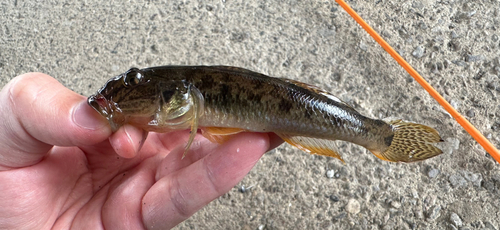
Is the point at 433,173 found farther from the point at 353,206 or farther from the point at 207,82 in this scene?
the point at 207,82

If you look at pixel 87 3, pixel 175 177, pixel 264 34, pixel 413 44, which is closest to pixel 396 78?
pixel 413 44

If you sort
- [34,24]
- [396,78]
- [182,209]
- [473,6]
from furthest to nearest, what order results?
[34,24]
[473,6]
[396,78]
[182,209]

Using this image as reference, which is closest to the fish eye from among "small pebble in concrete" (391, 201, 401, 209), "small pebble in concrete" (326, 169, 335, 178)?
"small pebble in concrete" (326, 169, 335, 178)

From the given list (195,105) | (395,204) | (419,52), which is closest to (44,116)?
(195,105)

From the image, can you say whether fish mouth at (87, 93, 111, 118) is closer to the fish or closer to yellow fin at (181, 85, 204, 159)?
the fish

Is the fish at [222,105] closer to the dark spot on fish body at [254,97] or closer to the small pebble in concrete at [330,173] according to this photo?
the dark spot on fish body at [254,97]

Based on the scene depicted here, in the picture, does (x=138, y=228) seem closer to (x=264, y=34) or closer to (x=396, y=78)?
(x=264, y=34)
